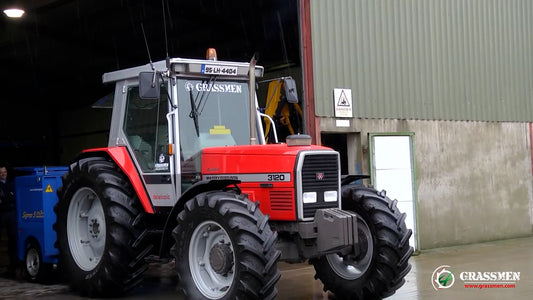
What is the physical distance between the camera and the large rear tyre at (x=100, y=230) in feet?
24.7

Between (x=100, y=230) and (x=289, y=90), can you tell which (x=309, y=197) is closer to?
(x=289, y=90)

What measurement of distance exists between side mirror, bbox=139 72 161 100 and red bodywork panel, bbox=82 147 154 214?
115cm

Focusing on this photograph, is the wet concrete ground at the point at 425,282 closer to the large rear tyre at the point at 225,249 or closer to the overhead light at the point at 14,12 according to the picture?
the large rear tyre at the point at 225,249

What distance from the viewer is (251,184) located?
711 centimetres

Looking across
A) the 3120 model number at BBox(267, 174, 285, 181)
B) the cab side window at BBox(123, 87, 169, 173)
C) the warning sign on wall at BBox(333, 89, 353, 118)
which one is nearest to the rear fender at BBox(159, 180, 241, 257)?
the 3120 model number at BBox(267, 174, 285, 181)

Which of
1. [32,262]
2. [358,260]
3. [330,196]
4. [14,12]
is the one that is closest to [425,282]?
[358,260]

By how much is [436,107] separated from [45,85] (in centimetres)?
1567

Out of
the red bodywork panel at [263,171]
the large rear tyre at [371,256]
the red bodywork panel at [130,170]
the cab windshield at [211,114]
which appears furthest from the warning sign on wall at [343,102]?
the red bodywork panel at [130,170]

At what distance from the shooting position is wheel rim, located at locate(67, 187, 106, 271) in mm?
8203

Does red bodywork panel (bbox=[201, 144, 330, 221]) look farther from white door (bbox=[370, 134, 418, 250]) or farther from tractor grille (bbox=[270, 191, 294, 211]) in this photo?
white door (bbox=[370, 134, 418, 250])

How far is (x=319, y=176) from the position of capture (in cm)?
701

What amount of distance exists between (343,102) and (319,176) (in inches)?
168

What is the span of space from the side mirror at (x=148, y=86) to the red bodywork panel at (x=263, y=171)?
840 millimetres

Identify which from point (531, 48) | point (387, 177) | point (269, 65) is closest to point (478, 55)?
point (531, 48)
